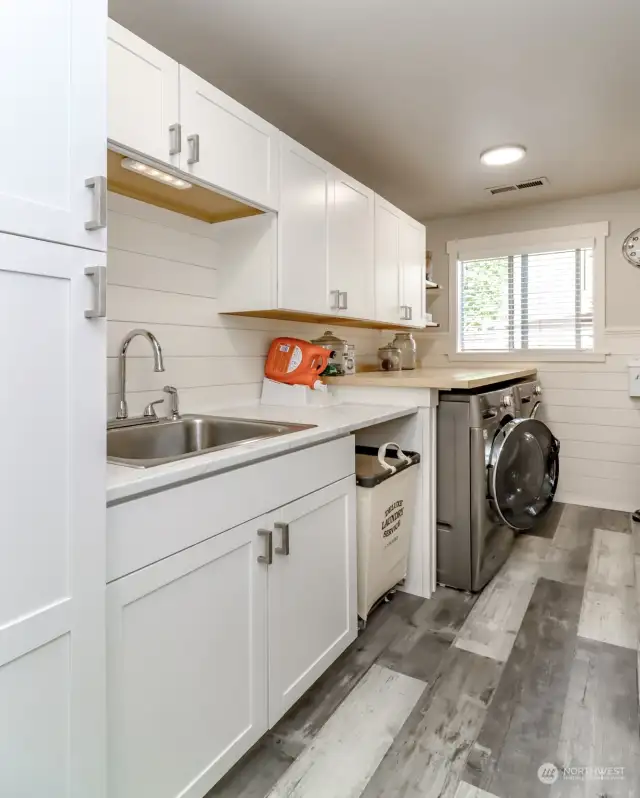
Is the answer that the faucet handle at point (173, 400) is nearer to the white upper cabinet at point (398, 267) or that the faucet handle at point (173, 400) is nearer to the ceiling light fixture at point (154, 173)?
the ceiling light fixture at point (154, 173)

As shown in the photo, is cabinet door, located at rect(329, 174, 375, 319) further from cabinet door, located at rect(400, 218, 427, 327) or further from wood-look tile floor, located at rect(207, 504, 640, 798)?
wood-look tile floor, located at rect(207, 504, 640, 798)

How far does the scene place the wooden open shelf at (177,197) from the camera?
1604 millimetres

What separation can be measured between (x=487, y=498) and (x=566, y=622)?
0.58m

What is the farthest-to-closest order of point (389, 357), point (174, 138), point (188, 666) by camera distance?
1. point (389, 357)
2. point (174, 138)
3. point (188, 666)

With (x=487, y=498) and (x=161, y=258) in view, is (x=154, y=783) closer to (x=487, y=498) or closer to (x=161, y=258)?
(x=161, y=258)

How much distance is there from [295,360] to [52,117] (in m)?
1.65

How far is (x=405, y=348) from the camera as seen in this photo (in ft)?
12.3

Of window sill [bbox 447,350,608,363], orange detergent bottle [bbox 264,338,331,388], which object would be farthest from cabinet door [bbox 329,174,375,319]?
window sill [bbox 447,350,608,363]

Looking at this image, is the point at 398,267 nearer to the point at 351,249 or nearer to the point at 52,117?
the point at 351,249

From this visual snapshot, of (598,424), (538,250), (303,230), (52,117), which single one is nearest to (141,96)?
(52,117)

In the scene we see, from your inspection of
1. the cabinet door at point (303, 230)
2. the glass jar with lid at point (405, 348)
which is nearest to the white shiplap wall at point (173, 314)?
the cabinet door at point (303, 230)

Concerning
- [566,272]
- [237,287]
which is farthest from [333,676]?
Result: [566,272]

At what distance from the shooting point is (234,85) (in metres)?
2.15

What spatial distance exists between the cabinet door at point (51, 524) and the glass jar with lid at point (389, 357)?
9.28 ft
